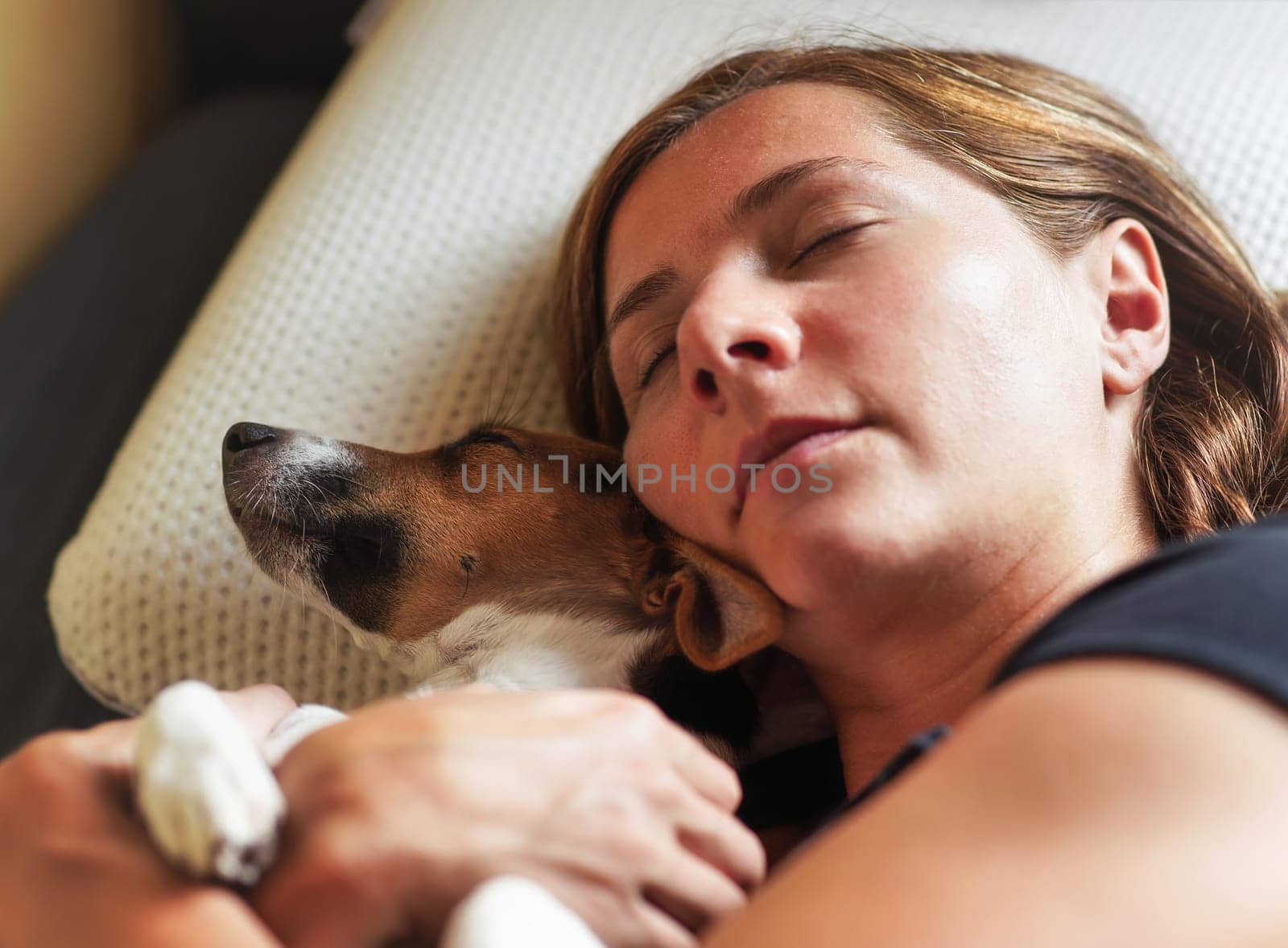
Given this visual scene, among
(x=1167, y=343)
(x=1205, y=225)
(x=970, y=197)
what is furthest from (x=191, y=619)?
(x=1205, y=225)

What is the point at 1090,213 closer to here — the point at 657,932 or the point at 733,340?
the point at 733,340

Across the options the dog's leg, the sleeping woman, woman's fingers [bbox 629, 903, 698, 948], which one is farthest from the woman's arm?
the dog's leg

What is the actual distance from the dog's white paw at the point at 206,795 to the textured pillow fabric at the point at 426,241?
683 millimetres

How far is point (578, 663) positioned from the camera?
4.20 feet

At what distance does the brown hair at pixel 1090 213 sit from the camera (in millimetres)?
1203

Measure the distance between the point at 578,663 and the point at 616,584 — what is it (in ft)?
0.35

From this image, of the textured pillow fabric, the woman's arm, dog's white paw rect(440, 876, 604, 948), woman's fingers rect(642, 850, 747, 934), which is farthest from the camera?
the textured pillow fabric

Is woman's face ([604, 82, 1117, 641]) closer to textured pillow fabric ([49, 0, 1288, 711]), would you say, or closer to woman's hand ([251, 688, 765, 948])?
woman's hand ([251, 688, 765, 948])

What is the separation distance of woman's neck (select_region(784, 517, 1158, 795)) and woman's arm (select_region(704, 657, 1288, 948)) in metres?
0.30

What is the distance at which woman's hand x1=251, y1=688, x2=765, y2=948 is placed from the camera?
31.6 inches

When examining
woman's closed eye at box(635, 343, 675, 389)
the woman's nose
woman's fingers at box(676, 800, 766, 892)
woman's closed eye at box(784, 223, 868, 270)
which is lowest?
woman's fingers at box(676, 800, 766, 892)

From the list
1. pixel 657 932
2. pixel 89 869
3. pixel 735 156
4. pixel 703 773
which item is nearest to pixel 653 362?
pixel 735 156

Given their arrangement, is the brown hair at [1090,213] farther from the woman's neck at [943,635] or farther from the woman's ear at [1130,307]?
the woman's neck at [943,635]

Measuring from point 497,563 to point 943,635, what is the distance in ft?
1.73
